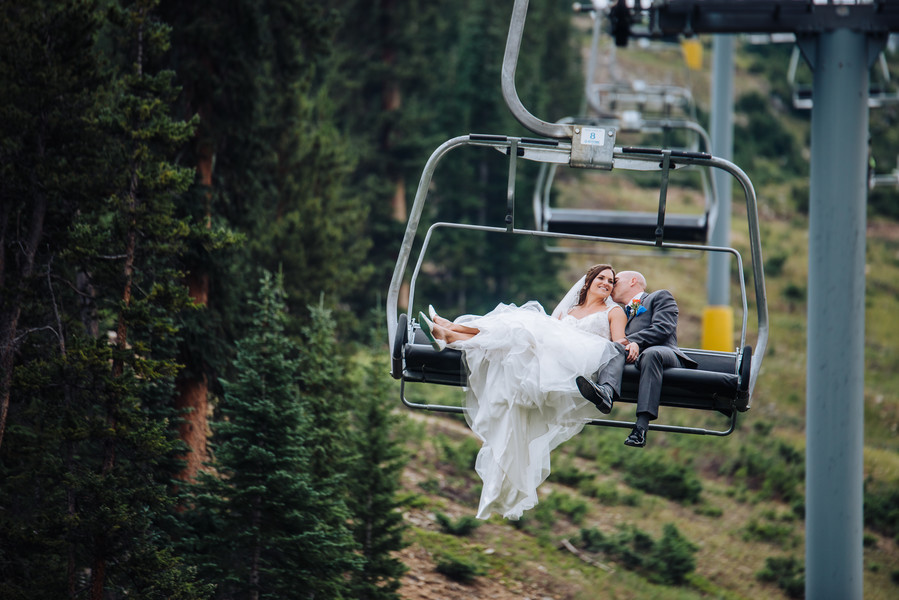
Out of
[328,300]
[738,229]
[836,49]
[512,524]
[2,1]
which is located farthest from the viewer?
[738,229]

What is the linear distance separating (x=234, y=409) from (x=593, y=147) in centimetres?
593

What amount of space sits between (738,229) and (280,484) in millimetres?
31585

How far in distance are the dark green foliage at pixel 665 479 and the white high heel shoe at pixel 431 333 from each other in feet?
43.3

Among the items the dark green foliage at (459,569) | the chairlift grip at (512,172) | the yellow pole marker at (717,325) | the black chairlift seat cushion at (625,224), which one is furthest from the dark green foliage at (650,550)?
the chairlift grip at (512,172)

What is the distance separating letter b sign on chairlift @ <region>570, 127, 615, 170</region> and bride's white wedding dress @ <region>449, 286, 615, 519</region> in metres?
1.14

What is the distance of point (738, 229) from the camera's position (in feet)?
128

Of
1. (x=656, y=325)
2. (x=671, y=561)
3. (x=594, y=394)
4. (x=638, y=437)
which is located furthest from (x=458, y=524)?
(x=594, y=394)

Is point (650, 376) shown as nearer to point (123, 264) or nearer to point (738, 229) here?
point (123, 264)

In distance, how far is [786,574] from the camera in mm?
15602

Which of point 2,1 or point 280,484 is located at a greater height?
point 2,1

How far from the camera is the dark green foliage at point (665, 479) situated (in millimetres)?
18484

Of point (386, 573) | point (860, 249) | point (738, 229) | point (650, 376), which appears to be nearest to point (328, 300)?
point (386, 573)

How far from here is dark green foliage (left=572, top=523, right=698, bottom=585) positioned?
1506 centimetres

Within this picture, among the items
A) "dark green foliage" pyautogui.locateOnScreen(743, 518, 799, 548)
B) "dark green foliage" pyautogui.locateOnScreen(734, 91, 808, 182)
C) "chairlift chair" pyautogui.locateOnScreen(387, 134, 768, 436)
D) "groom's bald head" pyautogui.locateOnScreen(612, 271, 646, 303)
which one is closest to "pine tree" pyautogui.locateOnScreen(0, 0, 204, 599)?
"chairlift chair" pyautogui.locateOnScreen(387, 134, 768, 436)
